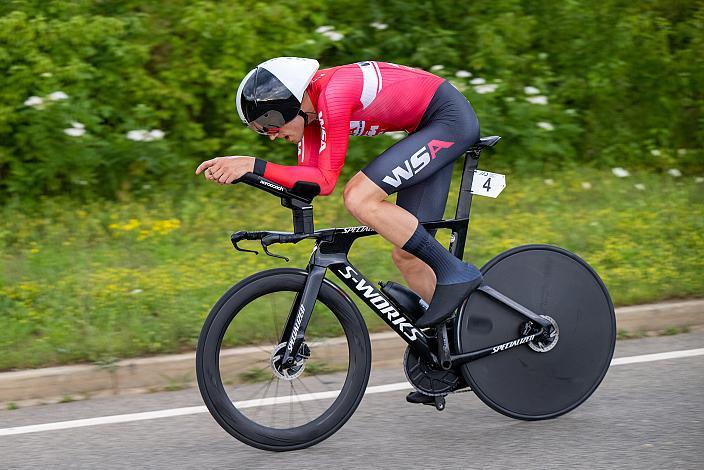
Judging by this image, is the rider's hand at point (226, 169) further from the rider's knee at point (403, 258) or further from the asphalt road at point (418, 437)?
the asphalt road at point (418, 437)

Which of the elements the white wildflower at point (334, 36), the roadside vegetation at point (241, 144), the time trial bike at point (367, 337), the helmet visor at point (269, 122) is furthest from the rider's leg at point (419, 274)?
the white wildflower at point (334, 36)

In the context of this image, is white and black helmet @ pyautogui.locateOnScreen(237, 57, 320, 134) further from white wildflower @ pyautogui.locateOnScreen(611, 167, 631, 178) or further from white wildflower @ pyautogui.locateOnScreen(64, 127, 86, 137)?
white wildflower @ pyautogui.locateOnScreen(611, 167, 631, 178)

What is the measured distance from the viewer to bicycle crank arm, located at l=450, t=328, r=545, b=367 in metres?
5.02

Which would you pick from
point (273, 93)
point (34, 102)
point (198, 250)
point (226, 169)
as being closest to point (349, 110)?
point (273, 93)

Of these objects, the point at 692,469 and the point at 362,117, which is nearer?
the point at 692,469

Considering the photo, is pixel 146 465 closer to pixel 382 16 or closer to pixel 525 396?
pixel 525 396

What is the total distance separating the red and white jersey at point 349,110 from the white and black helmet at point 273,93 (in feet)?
0.33

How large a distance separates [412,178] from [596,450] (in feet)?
4.56

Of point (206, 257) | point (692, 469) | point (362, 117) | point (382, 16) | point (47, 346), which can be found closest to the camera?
point (692, 469)

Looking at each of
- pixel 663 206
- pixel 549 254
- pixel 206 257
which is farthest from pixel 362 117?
pixel 663 206

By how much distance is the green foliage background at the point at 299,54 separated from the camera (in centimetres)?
880

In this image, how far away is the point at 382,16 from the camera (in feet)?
34.2

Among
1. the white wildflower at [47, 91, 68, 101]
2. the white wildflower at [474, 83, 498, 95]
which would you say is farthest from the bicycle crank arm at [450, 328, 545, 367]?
the white wildflower at [474, 83, 498, 95]

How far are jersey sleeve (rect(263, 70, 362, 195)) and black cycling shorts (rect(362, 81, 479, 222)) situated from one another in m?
0.21
